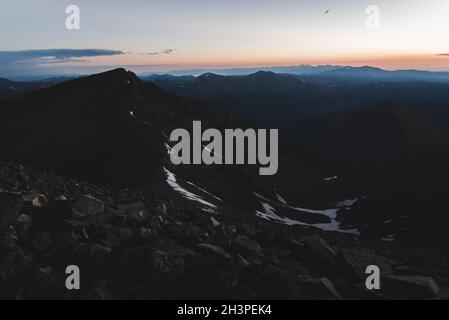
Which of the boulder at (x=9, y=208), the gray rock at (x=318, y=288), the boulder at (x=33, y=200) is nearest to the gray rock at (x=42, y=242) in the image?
the boulder at (x=9, y=208)

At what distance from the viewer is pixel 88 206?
21703 mm

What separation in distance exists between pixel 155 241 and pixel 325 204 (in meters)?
82.8

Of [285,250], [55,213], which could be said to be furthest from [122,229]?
[285,250]

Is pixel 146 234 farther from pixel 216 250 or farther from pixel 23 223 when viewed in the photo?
pixel 23 223

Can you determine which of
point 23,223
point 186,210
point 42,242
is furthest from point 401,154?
point 42,242

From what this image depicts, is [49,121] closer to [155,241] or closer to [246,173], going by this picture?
[246,173]

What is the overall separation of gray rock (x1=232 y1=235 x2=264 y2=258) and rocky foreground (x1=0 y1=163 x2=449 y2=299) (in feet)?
0.18

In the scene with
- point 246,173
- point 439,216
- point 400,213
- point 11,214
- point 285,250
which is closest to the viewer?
point 11,214

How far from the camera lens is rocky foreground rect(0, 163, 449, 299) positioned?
17.6 m

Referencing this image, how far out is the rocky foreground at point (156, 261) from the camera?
17.6 meters

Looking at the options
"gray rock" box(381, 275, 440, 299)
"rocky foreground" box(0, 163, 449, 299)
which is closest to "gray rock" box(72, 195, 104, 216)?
"rocky foreground" box(0, 163, 449, 299)

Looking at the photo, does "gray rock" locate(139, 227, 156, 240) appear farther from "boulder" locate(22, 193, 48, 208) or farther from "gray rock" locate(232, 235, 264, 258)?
"boulder" locate(22, 193, 48, 208)

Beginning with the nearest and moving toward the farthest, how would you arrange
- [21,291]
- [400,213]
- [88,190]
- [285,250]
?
1. [21,291]
2. [285,250]
3. [88,190]
4. [400,213]
